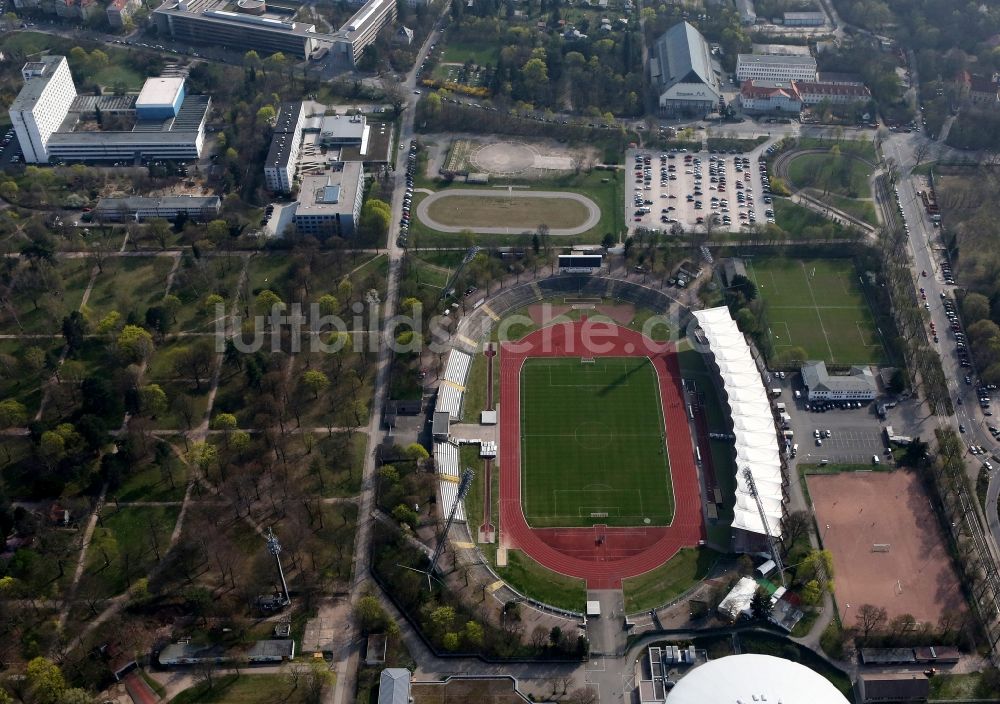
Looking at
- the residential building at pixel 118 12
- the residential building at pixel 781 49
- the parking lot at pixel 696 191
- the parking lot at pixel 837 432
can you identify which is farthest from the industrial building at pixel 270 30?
the parking lot at pixel 837 432

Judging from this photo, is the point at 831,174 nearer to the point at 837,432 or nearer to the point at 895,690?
the point at 837,432

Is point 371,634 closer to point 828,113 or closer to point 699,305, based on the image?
point 699,305

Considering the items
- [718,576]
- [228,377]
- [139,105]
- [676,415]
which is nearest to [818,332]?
[676,415]

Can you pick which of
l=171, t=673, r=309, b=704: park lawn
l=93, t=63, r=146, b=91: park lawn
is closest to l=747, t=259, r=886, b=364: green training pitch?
l=171, t=673, r=309, b=704: park lawn

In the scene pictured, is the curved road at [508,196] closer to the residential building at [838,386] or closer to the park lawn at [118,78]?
the residential building at [838,386]

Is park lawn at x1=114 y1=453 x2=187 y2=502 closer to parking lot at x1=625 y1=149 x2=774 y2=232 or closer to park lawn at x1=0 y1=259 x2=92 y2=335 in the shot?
park lawn at x1=0 y1=259 x2=92 y2=335

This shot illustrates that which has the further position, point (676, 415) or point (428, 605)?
point (676, 415)
